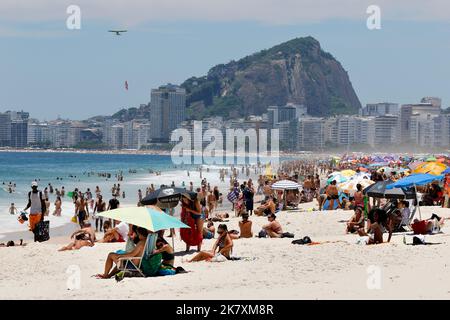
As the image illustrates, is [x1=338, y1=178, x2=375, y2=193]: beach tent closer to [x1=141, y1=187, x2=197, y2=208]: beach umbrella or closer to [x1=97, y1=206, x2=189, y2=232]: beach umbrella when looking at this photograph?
[x1=141, y1=187, x2=197, y2=208]: beach umbrella

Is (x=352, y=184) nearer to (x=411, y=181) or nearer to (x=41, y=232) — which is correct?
(x=411, y=181)

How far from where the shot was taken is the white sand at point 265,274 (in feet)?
28.1

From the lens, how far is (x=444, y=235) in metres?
13.2

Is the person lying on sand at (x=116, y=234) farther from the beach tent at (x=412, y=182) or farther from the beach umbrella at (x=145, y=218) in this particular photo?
the beach tent at (x=412, y=182)

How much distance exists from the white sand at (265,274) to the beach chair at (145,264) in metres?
0.18

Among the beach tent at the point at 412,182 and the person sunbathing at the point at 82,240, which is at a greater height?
the beach tent at the point at 412,182

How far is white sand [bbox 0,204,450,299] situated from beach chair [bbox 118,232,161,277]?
177 mm

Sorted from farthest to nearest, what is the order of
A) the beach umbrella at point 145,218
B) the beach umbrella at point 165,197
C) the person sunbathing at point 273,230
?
the person sunbathing at point 273,230 → the beach umbrella at point 165,197 → the beach umbrella at point 145,218

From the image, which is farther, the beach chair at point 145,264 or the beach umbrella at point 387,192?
the beach umbrella at point 387,192

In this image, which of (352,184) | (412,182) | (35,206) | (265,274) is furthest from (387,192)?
(35,206)

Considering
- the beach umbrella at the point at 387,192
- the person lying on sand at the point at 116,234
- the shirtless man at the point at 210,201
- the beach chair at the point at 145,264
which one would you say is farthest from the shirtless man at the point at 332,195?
the beach chair at the point at 145,264

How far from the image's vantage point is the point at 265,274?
394 inches

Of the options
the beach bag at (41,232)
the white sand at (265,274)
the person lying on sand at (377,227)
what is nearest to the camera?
the white sand at (265,274)

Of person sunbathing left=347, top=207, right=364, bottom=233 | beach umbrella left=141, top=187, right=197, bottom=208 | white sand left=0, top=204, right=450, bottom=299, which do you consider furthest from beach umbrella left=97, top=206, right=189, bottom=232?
person sunbathing left=347, top=207, right=364, bottom=233
